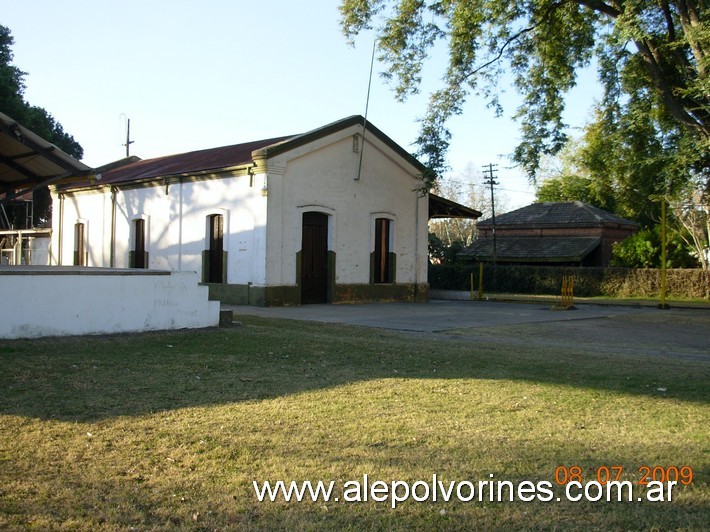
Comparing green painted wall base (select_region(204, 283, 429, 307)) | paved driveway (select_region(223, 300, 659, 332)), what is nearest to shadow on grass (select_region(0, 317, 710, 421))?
paved driveway (select_region(223, 300, 659, 332))

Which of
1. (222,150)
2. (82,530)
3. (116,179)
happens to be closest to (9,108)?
(116,179)

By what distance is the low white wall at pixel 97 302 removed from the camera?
1114cm

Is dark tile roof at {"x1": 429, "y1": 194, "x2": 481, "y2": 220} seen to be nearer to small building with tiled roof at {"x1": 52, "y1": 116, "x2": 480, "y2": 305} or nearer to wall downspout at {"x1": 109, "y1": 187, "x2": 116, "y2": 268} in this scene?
small building with tiled roof at {"x1": 52, "y1": 116, "x2": 480, "y2": 305}

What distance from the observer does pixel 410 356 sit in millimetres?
10945

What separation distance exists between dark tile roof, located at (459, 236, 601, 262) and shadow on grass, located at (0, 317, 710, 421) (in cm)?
3157

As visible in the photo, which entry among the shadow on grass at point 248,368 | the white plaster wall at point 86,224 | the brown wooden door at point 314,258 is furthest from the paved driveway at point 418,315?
the white plaster wall at point 86,224

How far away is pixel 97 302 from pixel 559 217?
39028 mm

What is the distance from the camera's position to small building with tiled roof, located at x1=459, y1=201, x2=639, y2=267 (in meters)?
44.0

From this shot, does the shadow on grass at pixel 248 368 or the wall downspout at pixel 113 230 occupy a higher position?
the wall downspout at pixel 113 230

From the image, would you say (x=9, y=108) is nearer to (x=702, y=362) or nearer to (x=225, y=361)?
(x=225, y=361)

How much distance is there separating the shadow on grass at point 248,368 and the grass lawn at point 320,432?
0.04 m

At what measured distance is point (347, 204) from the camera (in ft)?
77.3

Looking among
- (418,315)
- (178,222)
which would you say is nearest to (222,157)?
(178,222)

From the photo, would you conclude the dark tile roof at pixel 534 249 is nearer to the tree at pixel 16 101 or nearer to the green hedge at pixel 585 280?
the green hedge at pixel 585 280
